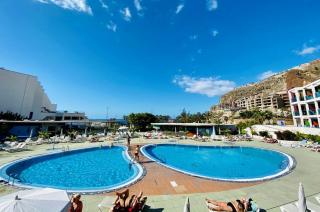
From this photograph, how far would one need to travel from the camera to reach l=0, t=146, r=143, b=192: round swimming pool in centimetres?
961

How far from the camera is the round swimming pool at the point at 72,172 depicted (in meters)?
9.61

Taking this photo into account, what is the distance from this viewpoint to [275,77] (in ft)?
399

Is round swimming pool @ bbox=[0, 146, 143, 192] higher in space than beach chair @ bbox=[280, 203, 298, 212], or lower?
lower

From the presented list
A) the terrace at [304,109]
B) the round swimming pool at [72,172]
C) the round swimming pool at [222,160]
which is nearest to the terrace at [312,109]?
the terrace at [304,109]

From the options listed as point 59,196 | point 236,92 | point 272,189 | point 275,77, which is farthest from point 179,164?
point 236,92

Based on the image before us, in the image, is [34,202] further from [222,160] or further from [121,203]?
[222,160]

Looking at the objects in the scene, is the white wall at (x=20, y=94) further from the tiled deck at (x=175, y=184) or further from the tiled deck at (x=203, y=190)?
the tiled deck at (x=175, y=184)

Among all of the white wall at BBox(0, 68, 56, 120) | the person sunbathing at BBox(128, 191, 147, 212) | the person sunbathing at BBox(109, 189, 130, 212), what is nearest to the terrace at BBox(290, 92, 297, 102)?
the person sunbathing at BBox(128, 191, 147, 212)

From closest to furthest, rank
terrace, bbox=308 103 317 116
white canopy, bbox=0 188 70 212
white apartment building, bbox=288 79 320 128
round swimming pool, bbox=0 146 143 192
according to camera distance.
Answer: white canopy, bbox=0 188 70 212
round swimming pool, bbox=0 146 143 192
white apartment building, bbox=288 79 320 128
terrace, bbox=308 103 317 116

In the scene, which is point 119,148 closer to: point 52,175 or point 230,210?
point 52,175

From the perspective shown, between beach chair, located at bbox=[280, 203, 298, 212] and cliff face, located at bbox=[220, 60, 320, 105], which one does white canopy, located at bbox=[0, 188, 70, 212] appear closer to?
beach chair, located at bbox=[280, 203, 298, 212]

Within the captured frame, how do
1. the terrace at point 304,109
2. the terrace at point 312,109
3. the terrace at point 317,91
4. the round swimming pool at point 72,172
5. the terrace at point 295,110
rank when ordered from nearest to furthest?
the round swimming pool at point 72,172, the terrace at point 317,91, the terrace at point 312,109, the terrace at point 304,109, the terrace at point 295,110

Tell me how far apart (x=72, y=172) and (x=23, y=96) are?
4353 centimetres

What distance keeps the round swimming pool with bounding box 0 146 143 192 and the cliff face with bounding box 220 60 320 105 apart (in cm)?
9220
